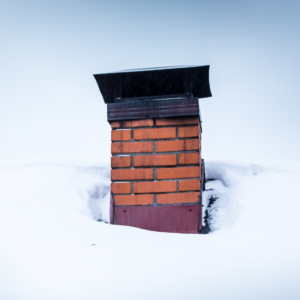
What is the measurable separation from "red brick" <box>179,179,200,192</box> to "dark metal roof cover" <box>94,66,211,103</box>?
555 millimetres

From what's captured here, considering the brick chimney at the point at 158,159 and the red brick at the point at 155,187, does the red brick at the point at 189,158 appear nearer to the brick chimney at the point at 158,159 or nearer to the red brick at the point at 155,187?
the brick chimney at the point at 158,159

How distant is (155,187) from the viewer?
1667mm

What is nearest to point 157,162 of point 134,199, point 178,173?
point 178,173

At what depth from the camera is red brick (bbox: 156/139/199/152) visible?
1.69m

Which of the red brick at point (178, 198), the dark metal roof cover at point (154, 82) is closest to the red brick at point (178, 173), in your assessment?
the red brick at point (178, 198)

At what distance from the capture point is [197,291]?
0.94 m

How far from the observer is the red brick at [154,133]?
1.71 metres

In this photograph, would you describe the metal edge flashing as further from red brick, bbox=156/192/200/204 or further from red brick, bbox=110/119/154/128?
red brick, bbox=156/192/200/204

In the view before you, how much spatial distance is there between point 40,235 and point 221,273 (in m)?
0.82

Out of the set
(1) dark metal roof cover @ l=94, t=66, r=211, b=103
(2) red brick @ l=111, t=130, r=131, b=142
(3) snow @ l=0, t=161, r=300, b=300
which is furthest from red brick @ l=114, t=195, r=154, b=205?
(1) dark metal roof cover @ l=94, t=66, r=211, b=103

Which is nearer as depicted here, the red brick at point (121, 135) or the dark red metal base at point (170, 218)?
the dark red metal base at point (170, 218)

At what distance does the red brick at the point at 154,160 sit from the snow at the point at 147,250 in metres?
0.40

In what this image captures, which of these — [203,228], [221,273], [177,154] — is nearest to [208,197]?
[203,228]

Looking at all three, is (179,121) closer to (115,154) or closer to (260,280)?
(115,154)
